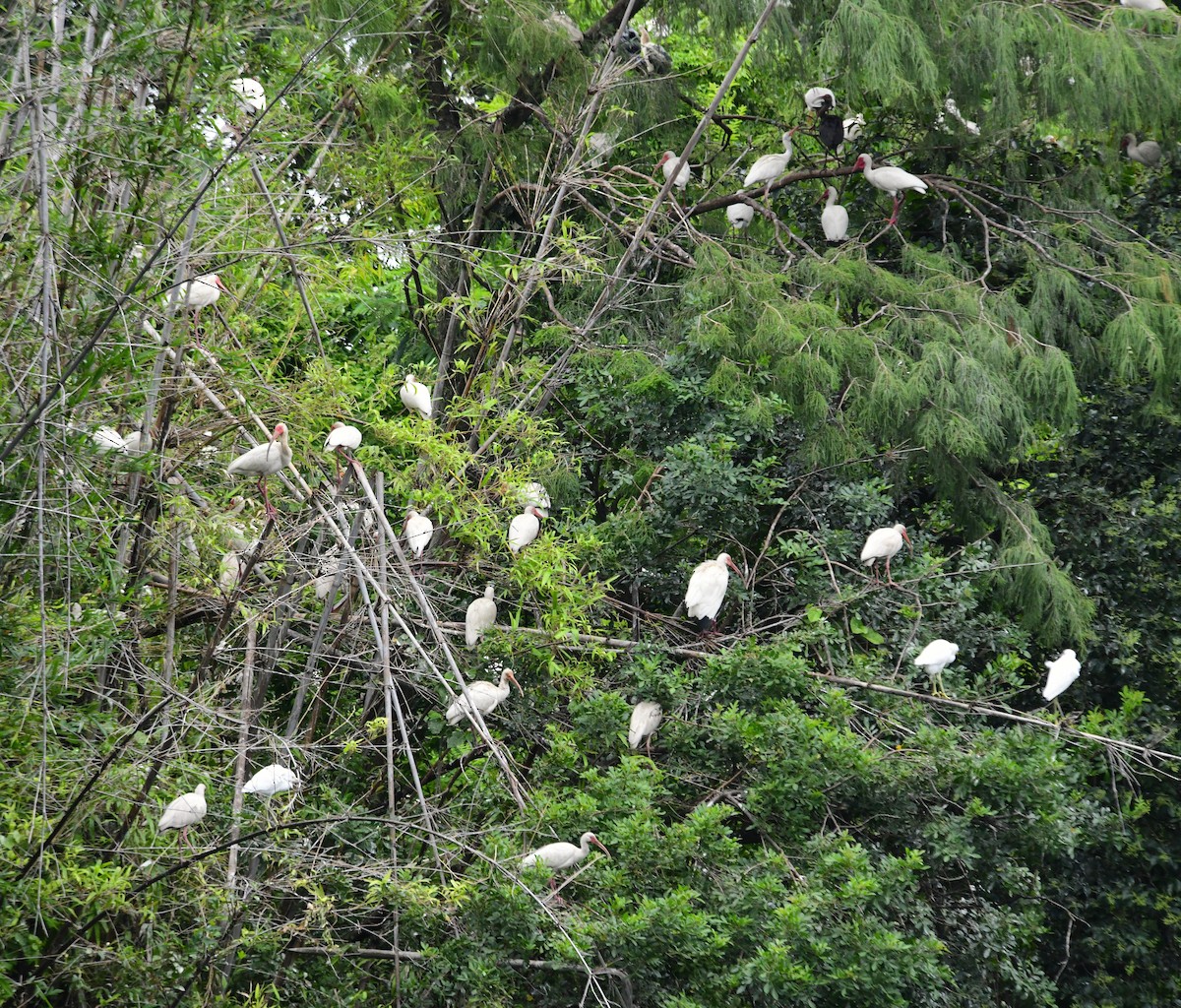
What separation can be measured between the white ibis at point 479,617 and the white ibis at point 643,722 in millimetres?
489

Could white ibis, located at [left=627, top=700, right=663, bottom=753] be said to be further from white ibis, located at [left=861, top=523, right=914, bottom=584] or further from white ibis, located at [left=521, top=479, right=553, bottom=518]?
white ibis, located at [left=861, top=523, right=914, bottom=584]

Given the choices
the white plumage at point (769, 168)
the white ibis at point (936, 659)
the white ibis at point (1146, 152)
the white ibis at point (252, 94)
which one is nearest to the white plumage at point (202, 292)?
the white ibis at point (252, 94)

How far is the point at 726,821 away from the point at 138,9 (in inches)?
98.4

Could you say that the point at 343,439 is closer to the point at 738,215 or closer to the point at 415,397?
the point at 415,397

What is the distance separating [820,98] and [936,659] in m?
2.37

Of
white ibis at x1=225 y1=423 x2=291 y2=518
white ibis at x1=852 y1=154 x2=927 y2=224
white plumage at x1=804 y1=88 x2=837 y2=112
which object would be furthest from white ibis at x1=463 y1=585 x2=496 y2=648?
white plumage at x1=804 y1=88 x2=837 y2=112

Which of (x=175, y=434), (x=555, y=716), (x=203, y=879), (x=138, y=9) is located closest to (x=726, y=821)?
(x=555, y=716)

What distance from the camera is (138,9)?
2.54m

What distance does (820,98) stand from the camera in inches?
198

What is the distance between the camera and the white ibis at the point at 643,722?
3529 millimetres

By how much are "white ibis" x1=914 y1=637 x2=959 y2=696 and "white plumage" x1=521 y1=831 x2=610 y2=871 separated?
123 cm

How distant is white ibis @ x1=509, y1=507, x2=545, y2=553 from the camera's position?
362 centimetres

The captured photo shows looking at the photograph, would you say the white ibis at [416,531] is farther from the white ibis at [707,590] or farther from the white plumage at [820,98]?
the white plumage at [820,98]

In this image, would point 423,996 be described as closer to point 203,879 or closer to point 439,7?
point 203,879
